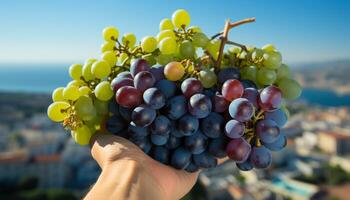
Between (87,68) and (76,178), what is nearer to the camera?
(87,68)

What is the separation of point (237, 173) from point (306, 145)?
17.1 feet

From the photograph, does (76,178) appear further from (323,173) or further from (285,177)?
(323,173)

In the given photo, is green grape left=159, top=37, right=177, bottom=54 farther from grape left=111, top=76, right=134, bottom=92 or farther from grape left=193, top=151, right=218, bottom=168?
grape left=193, top=151, right=218, bottom=168

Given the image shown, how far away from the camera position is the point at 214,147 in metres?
0.59

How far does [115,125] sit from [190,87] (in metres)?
0.14

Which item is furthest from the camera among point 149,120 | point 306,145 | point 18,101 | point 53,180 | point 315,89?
point 315,89

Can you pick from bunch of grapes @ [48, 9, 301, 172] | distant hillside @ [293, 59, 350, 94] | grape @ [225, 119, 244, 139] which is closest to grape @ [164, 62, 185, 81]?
bunch of grapes @ [48, 9, 301, 172]

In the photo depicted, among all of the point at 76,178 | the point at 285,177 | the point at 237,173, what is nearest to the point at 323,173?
the point at 285,177

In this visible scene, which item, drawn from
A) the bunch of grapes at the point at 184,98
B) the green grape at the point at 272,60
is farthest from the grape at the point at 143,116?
the green grape at the point at 272,60

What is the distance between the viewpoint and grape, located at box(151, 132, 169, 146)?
0.59 meters

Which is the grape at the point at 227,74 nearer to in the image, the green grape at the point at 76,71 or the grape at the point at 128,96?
the grape at the point at 128,96

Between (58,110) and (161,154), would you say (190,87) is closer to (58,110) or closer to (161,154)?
(161,154)

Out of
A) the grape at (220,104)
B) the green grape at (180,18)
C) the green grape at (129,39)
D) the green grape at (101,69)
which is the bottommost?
the grape at (220,104)

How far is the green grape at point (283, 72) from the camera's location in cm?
67
